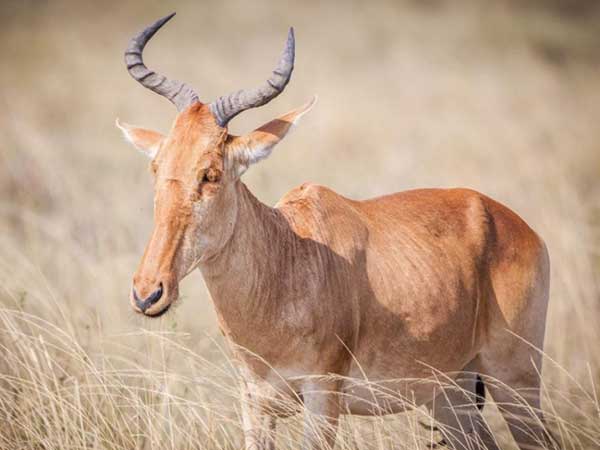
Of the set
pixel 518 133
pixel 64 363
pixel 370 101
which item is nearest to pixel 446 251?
pixel 64 363

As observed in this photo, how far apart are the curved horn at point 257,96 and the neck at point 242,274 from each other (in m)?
0.50

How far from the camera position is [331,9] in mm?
35969

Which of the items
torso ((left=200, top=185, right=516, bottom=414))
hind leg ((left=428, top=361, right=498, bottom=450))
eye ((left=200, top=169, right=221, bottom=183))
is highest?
eye ((left=200, top=169, right=221, bottom=183))

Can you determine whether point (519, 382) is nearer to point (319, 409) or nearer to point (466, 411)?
point (466, 411)

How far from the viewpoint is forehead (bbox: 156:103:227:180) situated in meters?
5.62

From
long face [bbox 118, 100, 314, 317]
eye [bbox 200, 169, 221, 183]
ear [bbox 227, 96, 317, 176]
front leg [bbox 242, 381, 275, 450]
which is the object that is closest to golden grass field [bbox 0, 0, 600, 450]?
front leg [bbox 242, 381, 275, 450]

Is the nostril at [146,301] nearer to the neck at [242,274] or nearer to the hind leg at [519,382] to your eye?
the neck at [242,274]

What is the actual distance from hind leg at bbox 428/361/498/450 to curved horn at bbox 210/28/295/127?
2.79 meters

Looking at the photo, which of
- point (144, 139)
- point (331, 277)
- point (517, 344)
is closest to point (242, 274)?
point (331, 277)

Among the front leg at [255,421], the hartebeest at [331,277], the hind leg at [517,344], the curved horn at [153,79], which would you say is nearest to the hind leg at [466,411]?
the hartebeest at [331,277]

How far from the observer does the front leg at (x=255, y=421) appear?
20.3 feet

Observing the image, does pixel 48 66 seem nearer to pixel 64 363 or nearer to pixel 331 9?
pixel 331 9

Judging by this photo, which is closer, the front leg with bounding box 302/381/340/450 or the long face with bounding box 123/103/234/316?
the long face with bounding box 123/103/234/316

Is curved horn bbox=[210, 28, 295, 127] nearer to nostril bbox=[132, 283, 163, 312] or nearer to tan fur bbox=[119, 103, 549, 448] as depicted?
tan fur bbox=[119, 103, 549, 448]
